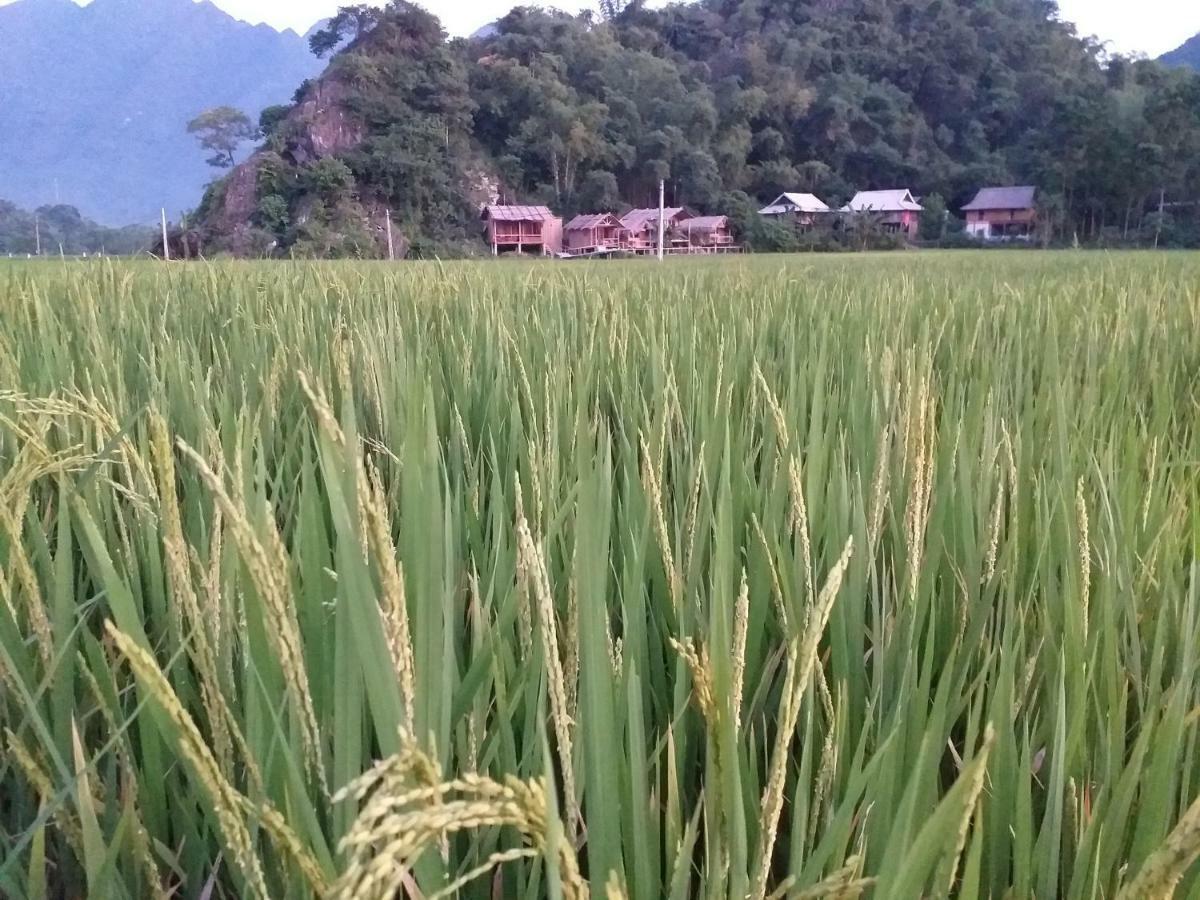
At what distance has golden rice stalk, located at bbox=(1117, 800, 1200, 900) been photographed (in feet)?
0.67

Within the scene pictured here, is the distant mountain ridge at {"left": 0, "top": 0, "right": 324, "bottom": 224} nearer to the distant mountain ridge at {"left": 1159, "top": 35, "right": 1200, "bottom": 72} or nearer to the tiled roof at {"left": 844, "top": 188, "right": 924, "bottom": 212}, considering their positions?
the tiled roof at {"left": 844, "top": 188, "right": 924, "bottom": 212}

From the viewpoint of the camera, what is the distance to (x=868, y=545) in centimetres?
57

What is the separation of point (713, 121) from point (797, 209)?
5397 mm

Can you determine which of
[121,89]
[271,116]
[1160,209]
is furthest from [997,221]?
[121,89]

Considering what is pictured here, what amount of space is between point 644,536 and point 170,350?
2.66 ft

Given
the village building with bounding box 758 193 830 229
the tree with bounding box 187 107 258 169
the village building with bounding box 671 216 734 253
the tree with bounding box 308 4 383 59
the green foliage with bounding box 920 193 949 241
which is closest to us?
the tree with bounding box 308 4 383 59

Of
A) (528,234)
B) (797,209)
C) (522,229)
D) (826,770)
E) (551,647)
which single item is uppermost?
(797,209)

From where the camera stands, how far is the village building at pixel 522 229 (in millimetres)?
30344

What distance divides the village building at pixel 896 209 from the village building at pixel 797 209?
1.09 metres

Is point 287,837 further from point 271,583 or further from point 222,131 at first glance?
point 222,131

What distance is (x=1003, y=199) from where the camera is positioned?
35.3 metres

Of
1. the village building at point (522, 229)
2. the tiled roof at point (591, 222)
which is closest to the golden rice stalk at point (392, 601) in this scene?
the village building at point (522, 229)

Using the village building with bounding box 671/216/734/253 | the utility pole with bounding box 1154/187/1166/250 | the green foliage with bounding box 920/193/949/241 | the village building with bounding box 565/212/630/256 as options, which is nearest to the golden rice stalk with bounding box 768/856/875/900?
the utility pole with bounding box 1154/187/1166/250

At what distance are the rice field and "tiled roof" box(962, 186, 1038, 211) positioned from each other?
3768cm
